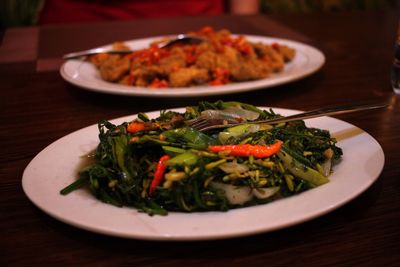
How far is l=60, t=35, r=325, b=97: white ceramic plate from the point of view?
66.9 inches

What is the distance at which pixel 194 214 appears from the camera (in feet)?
2.99

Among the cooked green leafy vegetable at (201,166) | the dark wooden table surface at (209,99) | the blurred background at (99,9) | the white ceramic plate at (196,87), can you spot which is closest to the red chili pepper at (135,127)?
the cooked green leafy vegetable at (201,166)

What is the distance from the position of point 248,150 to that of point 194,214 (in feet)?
0.69

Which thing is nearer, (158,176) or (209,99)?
(158,176)

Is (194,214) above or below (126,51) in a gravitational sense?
above

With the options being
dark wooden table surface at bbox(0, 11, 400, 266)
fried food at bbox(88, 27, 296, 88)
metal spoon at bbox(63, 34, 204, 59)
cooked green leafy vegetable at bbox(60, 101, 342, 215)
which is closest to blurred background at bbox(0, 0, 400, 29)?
dark wooden table surface at bbox(0, 11, 400, 266)

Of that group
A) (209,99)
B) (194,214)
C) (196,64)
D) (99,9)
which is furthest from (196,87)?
(99,9)

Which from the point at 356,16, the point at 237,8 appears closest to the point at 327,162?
the point at 356,16

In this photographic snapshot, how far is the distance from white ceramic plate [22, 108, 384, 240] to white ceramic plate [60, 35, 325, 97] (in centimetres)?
61

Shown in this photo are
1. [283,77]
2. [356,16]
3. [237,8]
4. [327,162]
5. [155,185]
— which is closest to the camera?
[155,185]

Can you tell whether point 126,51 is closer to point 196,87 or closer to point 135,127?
point 196,87

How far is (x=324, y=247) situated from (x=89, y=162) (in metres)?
0.62

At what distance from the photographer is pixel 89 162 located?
118 centimetres

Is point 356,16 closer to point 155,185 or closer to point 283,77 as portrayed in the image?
point 283,77
